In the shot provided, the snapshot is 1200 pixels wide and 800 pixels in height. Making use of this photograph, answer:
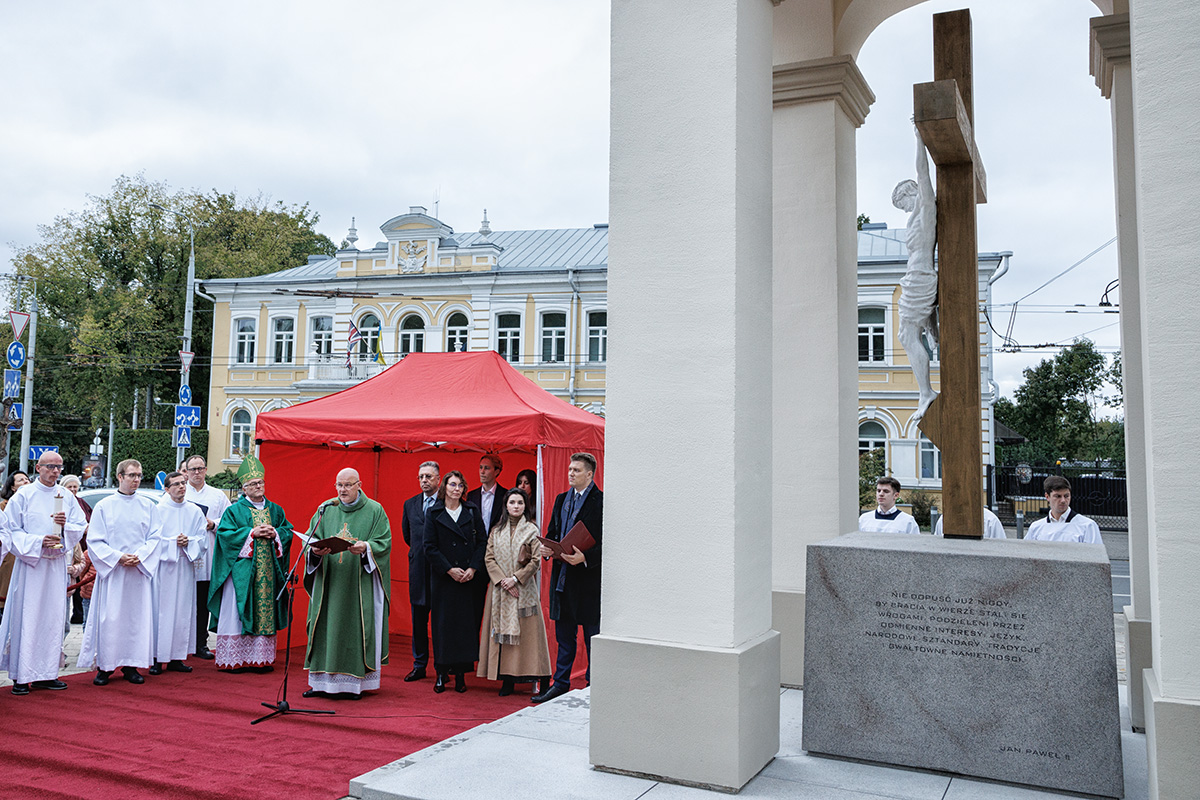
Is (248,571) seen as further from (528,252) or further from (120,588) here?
(528,252)

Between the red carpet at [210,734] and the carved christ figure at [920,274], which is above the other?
the carved christ figure at [920,274]

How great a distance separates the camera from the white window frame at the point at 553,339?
31.1 m

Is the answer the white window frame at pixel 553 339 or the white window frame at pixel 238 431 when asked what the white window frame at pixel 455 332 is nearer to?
the white window frame at pixel 553 339

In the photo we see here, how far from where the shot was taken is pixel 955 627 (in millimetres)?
4453

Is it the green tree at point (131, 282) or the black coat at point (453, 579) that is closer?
the black coat at point (453, 579)

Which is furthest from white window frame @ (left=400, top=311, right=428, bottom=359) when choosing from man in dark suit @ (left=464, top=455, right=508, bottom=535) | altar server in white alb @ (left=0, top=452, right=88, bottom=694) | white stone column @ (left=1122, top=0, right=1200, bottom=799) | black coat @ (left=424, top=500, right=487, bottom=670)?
white stone column @ (left=1122, top=0, right=1200, bottom=799)

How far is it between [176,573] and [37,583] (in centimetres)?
114

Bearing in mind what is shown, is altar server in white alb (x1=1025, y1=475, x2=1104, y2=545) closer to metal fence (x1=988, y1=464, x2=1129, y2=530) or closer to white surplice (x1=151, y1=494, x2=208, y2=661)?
white surplice (x1=151, y1=494, x2=208, y2=661)

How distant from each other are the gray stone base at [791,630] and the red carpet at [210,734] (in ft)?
6.81

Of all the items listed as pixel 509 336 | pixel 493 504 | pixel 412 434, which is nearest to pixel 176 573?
pixel 412 434

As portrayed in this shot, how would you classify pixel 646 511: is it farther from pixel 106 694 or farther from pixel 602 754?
pixel 106 694

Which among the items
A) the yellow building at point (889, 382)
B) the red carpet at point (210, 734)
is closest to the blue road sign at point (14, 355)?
the red carpet at point (210, 734)

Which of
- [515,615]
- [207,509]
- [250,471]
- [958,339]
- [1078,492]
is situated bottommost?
[515,615]

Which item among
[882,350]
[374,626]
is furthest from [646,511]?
[882,350]
